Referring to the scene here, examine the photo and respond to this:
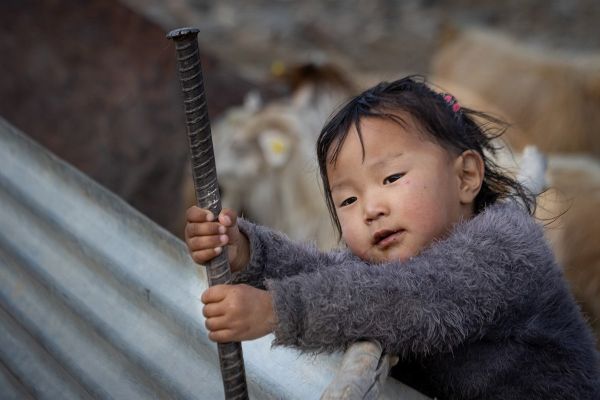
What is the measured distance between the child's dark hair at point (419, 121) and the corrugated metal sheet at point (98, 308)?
0.30 meters

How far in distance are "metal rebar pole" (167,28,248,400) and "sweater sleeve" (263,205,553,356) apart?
0.21 feet

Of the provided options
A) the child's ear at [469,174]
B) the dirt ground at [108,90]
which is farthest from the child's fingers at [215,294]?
the dirt ground at [108,90]

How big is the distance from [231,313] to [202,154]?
185 mm

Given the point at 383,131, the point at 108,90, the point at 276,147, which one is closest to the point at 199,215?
the point at 383,131

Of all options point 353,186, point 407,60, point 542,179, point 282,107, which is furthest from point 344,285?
point 407,60

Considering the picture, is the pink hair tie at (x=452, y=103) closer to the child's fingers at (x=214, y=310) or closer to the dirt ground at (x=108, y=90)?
the child's fingers at (x=214, y=310)

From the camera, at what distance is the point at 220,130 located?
377cm

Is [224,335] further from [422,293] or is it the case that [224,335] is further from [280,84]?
[280,84]

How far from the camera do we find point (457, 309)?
1.05m

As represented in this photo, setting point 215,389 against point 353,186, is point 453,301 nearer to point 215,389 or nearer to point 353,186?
point 353,186

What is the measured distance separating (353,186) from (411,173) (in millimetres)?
89

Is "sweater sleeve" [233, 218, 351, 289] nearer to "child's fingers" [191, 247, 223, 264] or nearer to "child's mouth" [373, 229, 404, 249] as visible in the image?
"child's mouth" [373, 229, 404, 249]

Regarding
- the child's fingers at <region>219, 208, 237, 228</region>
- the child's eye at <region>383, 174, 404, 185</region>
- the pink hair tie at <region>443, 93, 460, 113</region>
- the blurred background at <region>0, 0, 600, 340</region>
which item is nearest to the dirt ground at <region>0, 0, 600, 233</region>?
the blurred background at <region>0, 0, 600, 340</region>

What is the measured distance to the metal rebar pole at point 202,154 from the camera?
84cm
